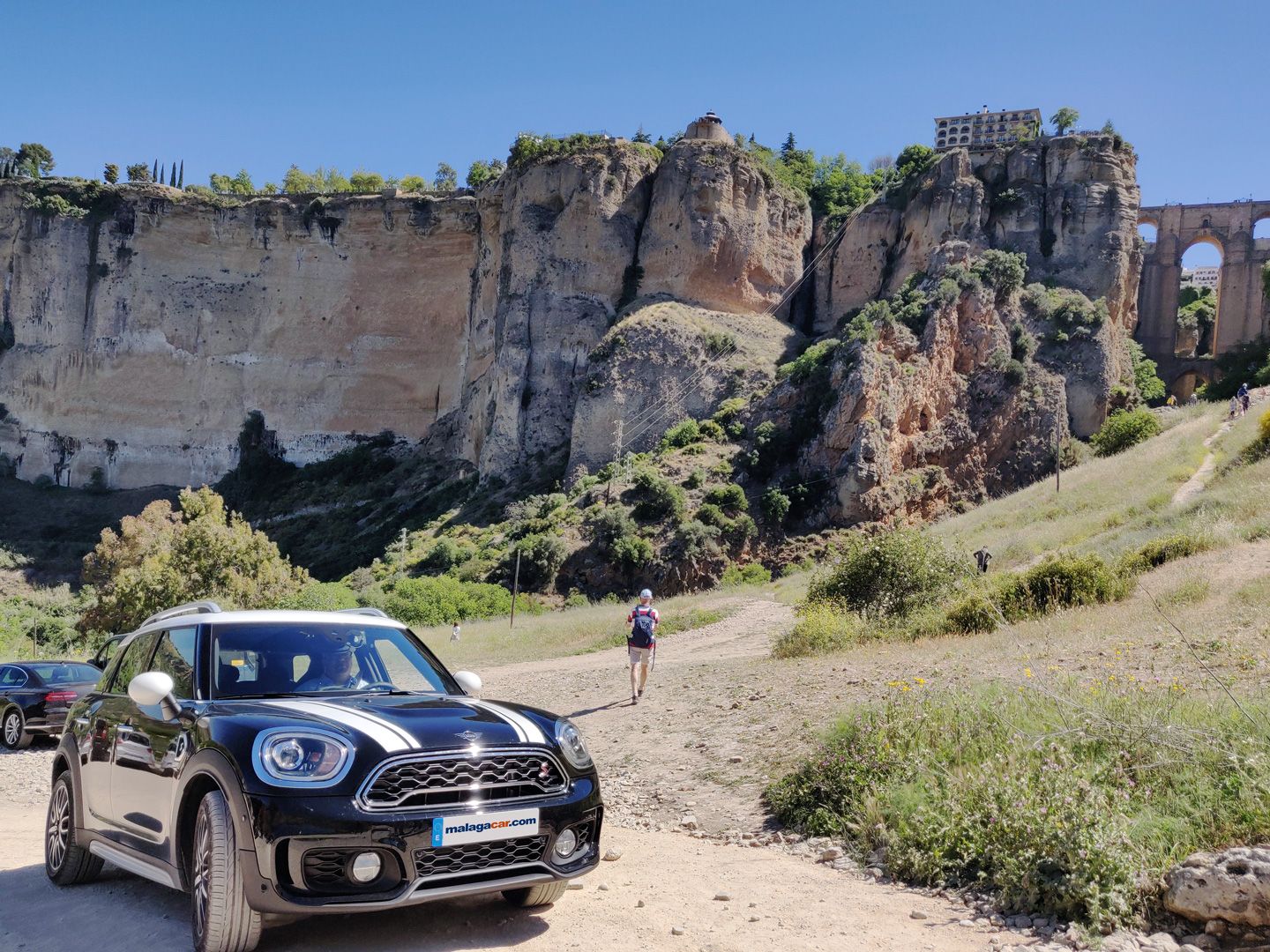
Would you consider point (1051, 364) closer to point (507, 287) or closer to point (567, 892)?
point (507, 287)

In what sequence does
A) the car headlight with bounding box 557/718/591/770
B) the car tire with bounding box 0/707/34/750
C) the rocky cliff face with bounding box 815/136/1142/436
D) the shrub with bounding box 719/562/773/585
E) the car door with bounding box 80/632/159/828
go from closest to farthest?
1. the car headlight with bounding box 557/718/591/770
2. the car door with bounding box 80/632/159/828
3. the car tire with bounding box 0/707/34/750
4. the shrub with bounding box 719/562/773/585
5. the rocky cliff face with bounding box 815/136/1142/436

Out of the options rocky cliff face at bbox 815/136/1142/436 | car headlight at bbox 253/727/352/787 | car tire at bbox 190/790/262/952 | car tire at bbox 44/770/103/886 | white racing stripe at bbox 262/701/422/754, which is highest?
rocky cliff face at bbox 815/136/1142/436

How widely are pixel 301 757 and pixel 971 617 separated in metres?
11.4

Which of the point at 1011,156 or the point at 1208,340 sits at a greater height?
the point at 1011,156

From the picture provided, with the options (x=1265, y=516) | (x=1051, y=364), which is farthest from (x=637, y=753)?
(x=1051, y=364)

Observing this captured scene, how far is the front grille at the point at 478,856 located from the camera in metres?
4.35

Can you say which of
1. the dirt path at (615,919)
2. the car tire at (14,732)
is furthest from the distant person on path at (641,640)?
the car tire at (14,732)

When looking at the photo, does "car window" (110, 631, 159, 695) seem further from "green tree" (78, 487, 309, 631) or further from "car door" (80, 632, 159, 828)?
"green tree" (78, 487, 309, 631)

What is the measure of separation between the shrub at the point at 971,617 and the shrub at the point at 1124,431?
26.8 meters

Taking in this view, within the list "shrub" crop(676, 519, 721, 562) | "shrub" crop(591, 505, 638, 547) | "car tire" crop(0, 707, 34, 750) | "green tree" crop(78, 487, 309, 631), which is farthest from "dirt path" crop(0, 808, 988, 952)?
"shrub" crop(591, 505, 638, 547)

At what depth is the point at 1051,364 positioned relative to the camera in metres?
41.1

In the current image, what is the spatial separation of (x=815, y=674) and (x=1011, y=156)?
4128 cm

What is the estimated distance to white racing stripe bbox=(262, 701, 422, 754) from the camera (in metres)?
4.48

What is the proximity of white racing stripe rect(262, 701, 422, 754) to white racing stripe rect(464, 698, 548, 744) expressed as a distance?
0.56m
